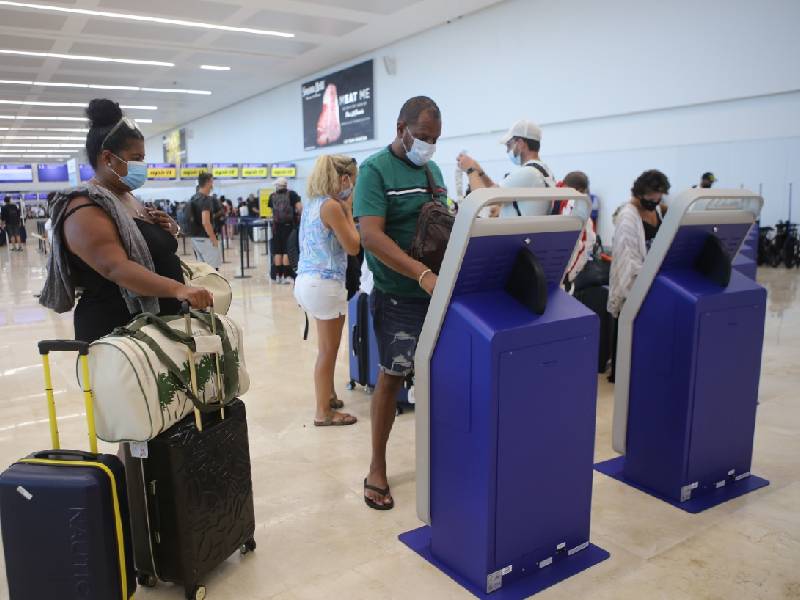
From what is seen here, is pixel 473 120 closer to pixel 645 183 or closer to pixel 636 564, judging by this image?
pixel 645 183

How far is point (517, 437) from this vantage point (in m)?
1.82

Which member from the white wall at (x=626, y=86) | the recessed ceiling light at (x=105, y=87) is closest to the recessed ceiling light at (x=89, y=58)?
the recessed ceiling light at (x=105, y=87)

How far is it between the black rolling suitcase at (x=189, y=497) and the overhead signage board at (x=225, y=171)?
15.0 m

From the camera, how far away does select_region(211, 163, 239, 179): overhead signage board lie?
16.0m

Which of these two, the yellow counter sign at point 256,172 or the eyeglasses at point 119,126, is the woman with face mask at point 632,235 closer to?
the eyeglasses at point 119,126

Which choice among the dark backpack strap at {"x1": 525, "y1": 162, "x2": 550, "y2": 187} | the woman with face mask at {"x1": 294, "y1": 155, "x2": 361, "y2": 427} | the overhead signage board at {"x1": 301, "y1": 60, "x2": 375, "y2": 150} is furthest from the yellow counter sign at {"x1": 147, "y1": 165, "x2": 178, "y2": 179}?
the dark backpack strap at {"x1": 525, "y1": 162, "x2": 550, "y2": 187}

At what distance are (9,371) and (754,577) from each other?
474cm

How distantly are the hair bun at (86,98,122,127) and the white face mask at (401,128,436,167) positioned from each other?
0.97m

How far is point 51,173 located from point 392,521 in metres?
27.4

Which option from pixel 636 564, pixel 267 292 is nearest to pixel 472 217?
pixel 636 564

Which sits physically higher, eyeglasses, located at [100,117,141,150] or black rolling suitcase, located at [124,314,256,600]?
eyeglasses, located at [100,117,141,150]

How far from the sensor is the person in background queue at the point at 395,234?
225cm

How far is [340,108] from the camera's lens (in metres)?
14.7

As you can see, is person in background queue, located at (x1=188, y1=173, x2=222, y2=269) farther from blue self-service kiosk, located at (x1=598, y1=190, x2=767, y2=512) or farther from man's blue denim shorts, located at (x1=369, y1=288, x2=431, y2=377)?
blue self-service kiosk, located at (x1=598, y1=190, x2=767, y2=512)
